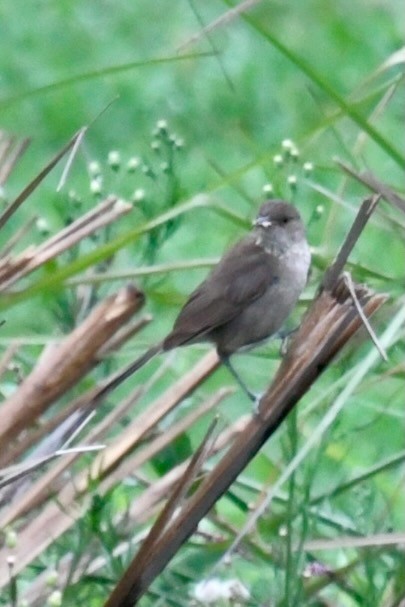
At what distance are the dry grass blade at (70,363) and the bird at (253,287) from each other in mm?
1081

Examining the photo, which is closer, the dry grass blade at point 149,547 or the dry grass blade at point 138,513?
the dry grass blade at point 149,547

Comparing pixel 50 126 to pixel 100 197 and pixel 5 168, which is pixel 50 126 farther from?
pixel 5 168

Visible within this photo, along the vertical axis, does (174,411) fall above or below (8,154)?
below

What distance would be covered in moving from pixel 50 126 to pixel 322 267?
416 centimetres

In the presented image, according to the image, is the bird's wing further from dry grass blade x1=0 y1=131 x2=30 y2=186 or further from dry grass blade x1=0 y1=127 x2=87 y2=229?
dry grass blade x1=0 y1=127 x2=87 y2=229

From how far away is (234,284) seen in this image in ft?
10.7

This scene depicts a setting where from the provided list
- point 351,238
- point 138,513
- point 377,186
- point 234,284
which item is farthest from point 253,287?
point 351,238

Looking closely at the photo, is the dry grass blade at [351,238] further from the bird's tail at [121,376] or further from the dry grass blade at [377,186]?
the bird's tail at [121,376]

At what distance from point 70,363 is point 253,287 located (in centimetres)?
132

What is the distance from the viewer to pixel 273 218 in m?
3.25

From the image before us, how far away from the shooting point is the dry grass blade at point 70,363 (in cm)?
197

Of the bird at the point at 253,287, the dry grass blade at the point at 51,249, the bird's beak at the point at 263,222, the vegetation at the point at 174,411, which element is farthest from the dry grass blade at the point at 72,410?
the bird's beak at the point at 263,222

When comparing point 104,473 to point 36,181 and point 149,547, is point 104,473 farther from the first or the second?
point 36,181

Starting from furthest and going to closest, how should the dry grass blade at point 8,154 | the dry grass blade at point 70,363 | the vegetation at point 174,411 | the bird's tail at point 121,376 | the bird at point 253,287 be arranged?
the bird at point 253,287
the dry grass blade at point 8,154
the bird's tail at point 121,376
the vegetation at point 174,411
the dry grass blade at point 70,363
